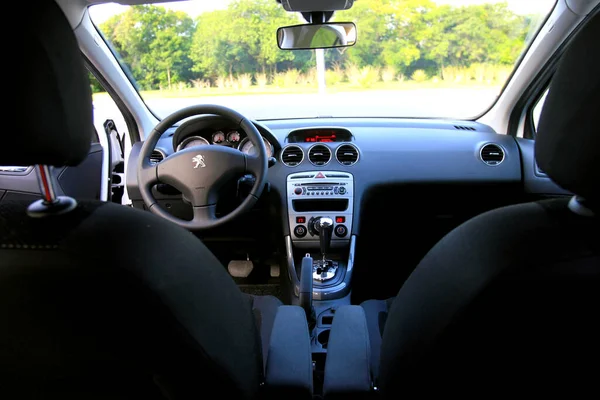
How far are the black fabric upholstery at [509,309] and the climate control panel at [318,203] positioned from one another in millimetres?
1827

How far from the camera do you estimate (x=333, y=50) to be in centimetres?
335

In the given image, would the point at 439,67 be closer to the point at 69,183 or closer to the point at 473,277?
the point at 69,183

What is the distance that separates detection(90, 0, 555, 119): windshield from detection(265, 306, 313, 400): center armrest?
2.21 metres

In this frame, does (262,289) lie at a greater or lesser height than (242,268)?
lesser

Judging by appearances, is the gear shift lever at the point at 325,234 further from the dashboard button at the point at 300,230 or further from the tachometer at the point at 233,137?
the tachometer at the point at 233,137

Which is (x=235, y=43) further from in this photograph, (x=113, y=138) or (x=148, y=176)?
(x=148, y=176)

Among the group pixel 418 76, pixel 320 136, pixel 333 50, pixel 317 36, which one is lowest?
Answer: pixel 320 136

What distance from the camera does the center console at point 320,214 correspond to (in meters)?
2.96

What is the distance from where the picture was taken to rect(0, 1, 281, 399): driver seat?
92 cm

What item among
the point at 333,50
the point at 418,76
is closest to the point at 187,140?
the point at 333,50

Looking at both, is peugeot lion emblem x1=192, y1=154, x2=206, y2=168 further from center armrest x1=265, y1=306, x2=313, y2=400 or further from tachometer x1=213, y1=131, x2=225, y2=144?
center armrest x1=265, y1=306, x2=313, y2=400

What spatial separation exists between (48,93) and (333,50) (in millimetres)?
2661

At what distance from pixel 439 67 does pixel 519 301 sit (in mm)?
2997

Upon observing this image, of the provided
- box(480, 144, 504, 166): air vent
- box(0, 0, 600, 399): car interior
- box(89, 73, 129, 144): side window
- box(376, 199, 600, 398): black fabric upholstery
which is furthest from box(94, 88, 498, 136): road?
box(376, 199, 600, 398): black fabric upholstery
